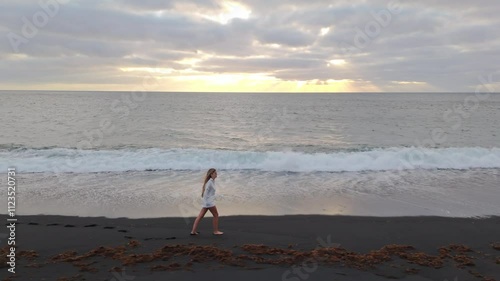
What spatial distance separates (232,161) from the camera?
1911cm

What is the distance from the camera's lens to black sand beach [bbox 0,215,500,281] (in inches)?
255

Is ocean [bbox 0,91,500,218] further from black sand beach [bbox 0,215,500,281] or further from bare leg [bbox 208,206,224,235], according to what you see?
bare leg [bbox 208,206,224,235]

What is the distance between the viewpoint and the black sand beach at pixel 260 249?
6.49m

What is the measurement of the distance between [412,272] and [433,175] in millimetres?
11041

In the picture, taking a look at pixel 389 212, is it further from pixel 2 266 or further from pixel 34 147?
pixel 34 147

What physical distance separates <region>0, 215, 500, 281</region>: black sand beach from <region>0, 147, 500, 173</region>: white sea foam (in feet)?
25.5

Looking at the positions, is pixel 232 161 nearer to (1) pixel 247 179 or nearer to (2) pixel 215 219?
(1) pixel 247 179

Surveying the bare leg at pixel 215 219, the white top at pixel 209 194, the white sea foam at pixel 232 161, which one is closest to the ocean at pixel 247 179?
the white sea foam at pixel 232 161

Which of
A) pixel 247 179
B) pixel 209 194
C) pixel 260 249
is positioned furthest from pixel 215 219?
pixel 247 179

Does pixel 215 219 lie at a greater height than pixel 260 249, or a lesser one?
greater

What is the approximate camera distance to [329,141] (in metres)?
29.4

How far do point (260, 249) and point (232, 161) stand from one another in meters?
11.7

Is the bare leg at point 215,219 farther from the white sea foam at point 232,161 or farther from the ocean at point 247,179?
the white sea foam at point 232,161

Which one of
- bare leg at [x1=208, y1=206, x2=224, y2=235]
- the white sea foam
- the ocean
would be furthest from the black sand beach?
the white sea foam
